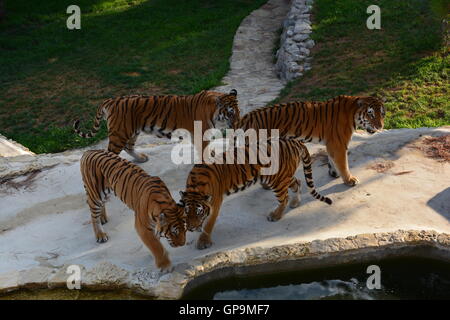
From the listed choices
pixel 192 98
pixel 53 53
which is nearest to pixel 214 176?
pixel 192 98

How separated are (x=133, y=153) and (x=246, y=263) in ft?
9.52

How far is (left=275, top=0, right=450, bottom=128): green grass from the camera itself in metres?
9.45

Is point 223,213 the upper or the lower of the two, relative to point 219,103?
lower

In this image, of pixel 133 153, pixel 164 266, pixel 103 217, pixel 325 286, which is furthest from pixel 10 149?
pixel 325 286

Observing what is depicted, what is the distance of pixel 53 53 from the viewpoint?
14258 mm

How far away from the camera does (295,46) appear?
12.2 m

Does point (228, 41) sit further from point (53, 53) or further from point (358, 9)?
point (53, 53)

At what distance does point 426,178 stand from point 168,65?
7.86 m

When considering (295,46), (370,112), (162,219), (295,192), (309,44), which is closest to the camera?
(162,219)

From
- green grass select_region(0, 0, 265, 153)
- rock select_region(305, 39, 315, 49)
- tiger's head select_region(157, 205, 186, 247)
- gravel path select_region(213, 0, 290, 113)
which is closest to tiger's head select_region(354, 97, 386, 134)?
tiger's head select_region(157, 205, 186, 247)

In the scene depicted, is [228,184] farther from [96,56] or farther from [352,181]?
[96,56]

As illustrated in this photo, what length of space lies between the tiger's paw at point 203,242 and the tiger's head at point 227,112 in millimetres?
1797

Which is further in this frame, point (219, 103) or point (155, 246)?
point (219, 103)

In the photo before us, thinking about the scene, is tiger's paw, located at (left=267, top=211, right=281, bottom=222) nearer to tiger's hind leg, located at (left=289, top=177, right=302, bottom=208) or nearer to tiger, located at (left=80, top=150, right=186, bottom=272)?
tiger's hind leg, located at (left=289, top=177, right=302, bottom=208)
